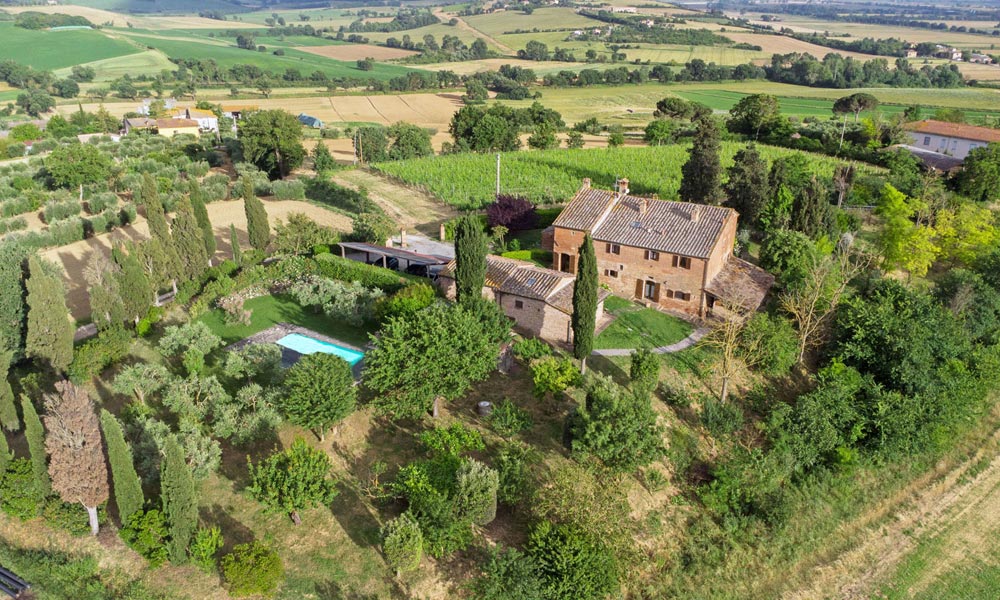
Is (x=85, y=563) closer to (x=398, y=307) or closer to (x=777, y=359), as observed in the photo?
(x=398, y=307)

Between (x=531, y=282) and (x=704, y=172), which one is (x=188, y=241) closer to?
(x=531, y=282)

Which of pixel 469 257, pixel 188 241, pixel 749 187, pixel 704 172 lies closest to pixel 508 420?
pixel 469 257

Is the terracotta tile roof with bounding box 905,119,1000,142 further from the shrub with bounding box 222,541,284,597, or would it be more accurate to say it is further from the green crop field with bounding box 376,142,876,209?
the shrub with bounding box 222,541,284,597

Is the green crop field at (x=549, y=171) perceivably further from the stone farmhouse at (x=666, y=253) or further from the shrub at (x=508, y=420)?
the shrub at (x=508, y=420)

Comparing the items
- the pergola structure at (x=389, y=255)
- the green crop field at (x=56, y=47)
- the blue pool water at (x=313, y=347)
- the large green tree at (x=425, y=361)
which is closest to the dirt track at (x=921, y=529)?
the large green tree at (x=425, y=361)

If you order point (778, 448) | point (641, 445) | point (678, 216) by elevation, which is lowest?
point (778, 448)

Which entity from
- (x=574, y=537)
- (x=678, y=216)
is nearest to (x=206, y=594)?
(x=574, y=537)
